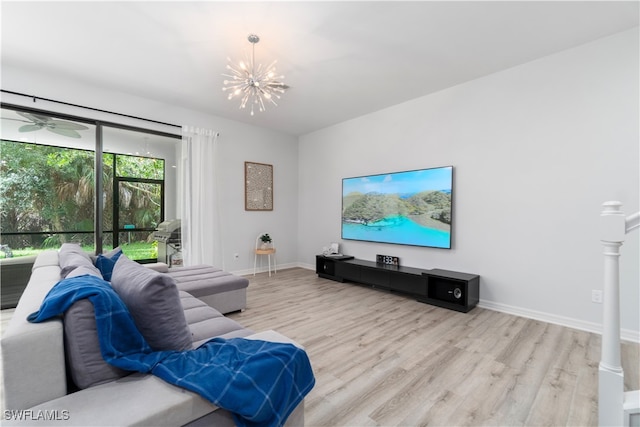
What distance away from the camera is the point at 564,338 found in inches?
104

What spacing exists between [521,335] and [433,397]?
1.47 meters

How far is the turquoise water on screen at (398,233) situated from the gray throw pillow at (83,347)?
366cm

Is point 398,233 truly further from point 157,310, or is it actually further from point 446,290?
point 157,310

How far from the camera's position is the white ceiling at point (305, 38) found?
2.35 meters

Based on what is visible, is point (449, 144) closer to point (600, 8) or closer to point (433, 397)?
point (600, 8)

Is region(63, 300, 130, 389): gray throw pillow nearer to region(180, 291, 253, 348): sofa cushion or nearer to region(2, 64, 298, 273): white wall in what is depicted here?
region(180, 291, 253, 348): sofa cushion

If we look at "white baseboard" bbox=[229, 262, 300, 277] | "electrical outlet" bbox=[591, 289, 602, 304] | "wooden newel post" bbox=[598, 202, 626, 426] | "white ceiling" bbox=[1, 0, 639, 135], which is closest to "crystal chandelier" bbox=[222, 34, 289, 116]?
"white ceiling" bbox=[1, 0, 639, 135]

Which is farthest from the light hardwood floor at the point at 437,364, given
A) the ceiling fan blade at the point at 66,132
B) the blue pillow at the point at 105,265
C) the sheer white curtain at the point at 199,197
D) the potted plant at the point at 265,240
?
the ceiling fan blade at the point at 66,132

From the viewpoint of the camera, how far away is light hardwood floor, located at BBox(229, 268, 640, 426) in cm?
169

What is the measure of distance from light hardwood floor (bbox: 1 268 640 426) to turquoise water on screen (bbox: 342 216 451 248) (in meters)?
0.88

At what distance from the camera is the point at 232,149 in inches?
201

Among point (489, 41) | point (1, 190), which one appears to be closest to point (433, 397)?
point (489, 41)

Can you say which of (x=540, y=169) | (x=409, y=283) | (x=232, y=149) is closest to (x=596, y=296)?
(x=540, y=169)

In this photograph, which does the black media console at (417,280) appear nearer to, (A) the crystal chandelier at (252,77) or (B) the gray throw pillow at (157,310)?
(A) the crystal chandelier at (252,77)
